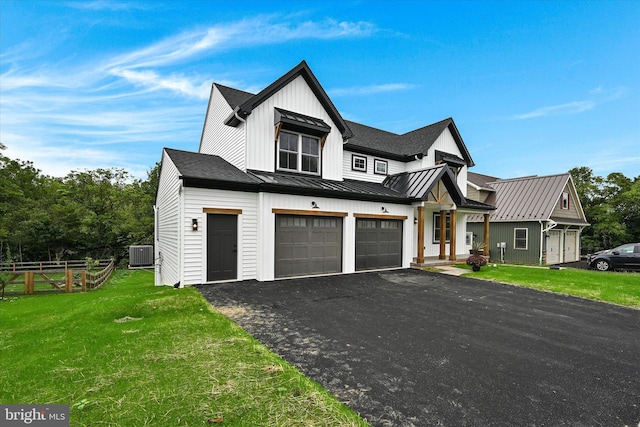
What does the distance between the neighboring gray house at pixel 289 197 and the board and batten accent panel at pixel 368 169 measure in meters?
0.08

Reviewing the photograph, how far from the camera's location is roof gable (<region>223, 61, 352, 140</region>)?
418 inches

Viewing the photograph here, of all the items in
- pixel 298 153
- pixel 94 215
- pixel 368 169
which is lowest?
pixel 94 215

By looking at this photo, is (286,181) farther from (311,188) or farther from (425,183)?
(425,183)

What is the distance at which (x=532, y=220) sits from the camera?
19.2 metres

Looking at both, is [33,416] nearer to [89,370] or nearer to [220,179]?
[89,370]

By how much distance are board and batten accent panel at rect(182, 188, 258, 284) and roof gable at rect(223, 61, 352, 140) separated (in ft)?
11.7

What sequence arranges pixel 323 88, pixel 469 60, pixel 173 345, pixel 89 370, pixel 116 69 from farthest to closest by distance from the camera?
pixel 469 60, pixel 116 69, pixel 323 88, pixel 173 345, pixel 89 370

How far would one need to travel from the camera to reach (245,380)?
3.20 metres

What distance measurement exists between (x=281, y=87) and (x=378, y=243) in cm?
832

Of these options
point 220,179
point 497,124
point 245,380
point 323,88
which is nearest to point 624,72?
point 497,124

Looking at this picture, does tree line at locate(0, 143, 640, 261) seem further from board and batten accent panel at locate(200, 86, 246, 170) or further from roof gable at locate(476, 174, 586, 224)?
board and batten accent panel at locate(200, 86, 246, 170)

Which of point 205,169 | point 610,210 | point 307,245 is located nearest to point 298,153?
point 205,169

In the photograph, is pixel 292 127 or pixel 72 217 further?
pixel 72 217

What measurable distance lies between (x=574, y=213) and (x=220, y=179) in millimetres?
27794
